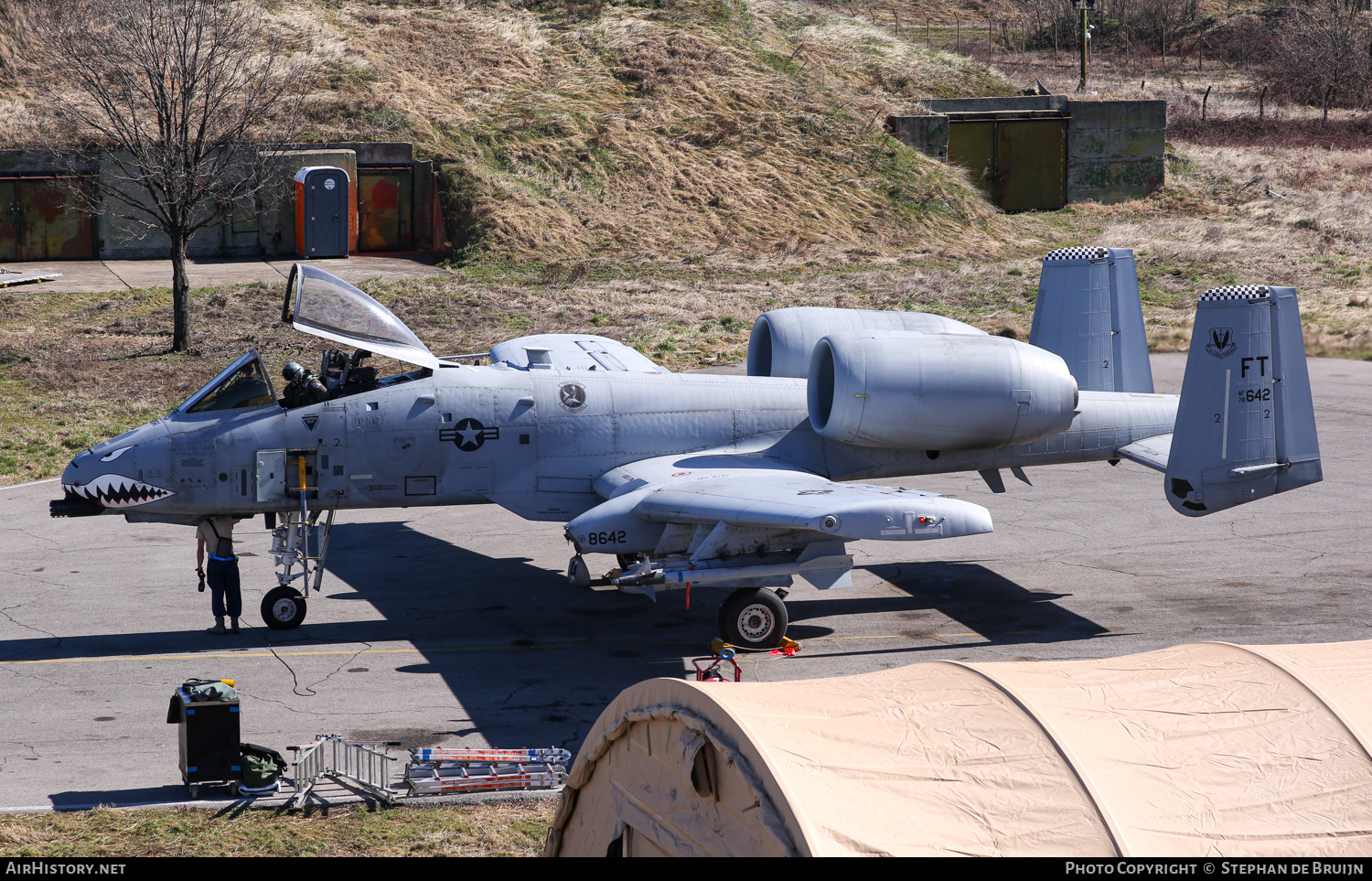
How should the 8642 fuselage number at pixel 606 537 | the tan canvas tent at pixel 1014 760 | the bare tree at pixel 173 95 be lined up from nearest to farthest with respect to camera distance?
the tan canvas tent at pixel 1014 760
the 8642 fuselage number at pixel 606 537
the bare tree at pixel 173 95

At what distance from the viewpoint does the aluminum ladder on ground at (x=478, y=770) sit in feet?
32.7

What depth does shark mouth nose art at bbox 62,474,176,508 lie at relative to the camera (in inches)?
533

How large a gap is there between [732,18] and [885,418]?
43.7 metres

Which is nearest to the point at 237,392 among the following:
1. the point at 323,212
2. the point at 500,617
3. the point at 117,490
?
the point at 117,490

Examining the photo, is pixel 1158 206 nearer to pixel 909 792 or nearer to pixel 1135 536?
pixel 1135 536

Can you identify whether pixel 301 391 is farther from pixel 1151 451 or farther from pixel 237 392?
pixel 1151 451

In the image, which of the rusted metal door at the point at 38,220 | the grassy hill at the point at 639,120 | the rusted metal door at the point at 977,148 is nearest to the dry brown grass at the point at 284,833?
the grassy hill at the point at 639,120

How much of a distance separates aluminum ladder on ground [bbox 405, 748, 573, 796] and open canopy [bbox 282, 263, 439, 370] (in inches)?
221

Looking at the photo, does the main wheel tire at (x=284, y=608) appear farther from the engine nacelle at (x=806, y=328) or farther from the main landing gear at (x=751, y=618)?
the engine nacelle at (x=806, y=328)

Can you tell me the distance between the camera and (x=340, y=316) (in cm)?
1401

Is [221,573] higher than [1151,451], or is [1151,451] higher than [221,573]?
[1151,451]

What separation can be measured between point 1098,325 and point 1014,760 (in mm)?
12809

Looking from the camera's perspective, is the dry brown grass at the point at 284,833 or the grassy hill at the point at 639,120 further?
the grassy hill at the point at 639,120

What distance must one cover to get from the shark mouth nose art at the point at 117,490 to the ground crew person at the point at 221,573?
2.40 feet
